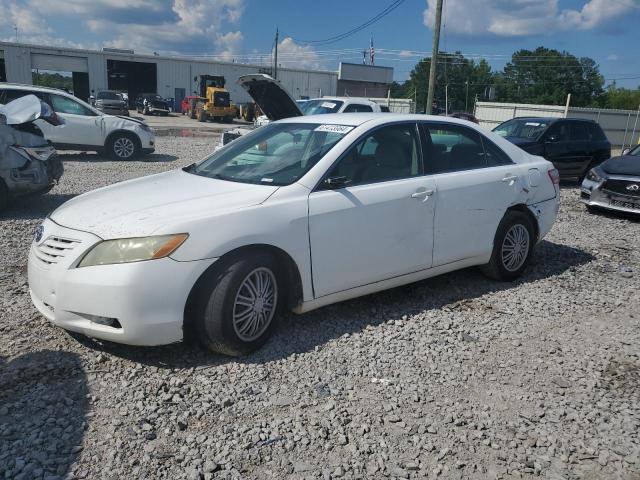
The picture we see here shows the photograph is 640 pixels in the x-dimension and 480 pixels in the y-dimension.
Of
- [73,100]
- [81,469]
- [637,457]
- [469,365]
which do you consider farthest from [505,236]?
[73,100]

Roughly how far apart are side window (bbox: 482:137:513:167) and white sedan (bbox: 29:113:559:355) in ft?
0.04

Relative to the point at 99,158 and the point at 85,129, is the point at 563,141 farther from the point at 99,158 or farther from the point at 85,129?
the point at 99,158

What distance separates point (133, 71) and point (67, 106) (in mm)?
50449

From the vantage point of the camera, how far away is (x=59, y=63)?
50719 mm

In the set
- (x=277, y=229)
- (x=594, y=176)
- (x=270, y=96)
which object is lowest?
(x=594, y=176)

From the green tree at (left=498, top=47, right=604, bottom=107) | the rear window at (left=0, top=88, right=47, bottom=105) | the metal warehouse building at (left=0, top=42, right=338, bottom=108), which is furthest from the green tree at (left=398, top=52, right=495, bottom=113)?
the rear window at (left=0, top=88, right=47, bottom=105)

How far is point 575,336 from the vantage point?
14.2 feet

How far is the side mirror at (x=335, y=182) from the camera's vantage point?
3.95m

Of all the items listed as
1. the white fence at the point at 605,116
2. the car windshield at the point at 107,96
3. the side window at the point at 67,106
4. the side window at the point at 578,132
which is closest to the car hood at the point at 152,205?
the side window at the point at 67,106

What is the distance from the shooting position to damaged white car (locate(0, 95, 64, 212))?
24.6 feet

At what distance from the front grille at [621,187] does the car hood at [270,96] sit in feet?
18.0

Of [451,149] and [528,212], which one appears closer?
[451,149]

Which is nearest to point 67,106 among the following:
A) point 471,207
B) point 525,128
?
point 525,128

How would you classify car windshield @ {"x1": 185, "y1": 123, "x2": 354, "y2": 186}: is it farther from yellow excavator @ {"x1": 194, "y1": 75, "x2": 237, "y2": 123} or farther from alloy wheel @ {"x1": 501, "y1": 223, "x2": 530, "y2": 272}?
yellow excavator @ {"x1": 194, "y1": 75, "x2": 237, "y2": 123}
